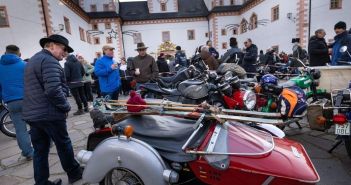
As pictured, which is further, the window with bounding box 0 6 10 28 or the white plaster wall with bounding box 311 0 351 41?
the white plaster wall with bounding box 311 0 351 41

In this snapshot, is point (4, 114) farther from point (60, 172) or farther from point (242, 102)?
point (242, 102)

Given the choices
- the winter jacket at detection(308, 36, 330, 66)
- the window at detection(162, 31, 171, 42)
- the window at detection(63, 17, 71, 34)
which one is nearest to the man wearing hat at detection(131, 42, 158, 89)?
the winter jacket at detection(308, 36, 330, 66)

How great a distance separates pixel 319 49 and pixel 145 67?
4.37 m

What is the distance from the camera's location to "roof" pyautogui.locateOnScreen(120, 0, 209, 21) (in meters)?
39.5

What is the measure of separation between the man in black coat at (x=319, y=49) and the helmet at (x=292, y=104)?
9.22 feet

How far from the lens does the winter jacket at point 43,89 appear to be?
9.20 ft

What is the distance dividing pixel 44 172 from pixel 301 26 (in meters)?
24.0

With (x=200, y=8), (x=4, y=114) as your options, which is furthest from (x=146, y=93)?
(x=200, y=8)

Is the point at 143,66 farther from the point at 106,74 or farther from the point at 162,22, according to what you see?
the point at 162,22

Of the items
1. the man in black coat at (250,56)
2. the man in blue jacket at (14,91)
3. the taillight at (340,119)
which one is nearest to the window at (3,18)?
the man in blue jacket at (14,91)

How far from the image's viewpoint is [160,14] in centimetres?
4056

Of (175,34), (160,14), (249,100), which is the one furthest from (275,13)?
(249,100)

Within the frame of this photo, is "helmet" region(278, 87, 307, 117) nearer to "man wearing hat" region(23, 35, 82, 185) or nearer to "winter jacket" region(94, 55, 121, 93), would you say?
"man wearing hat" region(23, 35, 82, 185)

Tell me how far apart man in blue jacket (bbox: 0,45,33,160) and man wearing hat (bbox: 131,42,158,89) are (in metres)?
2.49
